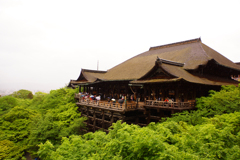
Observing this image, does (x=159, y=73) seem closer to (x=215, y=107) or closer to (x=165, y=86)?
(x=165, y=86)

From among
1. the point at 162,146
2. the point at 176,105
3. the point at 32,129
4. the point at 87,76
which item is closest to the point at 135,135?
the point at 162,146

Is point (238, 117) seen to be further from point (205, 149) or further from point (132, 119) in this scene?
point (132, 119)

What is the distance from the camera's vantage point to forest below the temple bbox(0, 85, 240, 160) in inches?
269

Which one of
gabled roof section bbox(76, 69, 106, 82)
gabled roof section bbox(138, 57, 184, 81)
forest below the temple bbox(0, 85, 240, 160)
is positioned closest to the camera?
forest below the temple bbox(0, 85, 240, 160)

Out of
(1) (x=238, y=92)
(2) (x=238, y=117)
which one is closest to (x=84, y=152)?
(2) (x=238, y=117)

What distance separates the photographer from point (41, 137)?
716 inches

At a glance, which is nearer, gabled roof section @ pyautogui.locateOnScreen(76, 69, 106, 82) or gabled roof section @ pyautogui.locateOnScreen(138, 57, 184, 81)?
gabled roof section @ pyautogui.locateOnScreen(138, 57, 184, 81)

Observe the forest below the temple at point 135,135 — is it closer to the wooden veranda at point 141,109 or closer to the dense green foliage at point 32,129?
the dense green foliage at point 32,129

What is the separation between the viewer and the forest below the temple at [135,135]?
269 inches

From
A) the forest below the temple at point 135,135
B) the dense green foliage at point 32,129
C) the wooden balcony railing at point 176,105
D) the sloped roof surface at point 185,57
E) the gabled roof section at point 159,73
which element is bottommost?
the dense green foliage at point 32,129

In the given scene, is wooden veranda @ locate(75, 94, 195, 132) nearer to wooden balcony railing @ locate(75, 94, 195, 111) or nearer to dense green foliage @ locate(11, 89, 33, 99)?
wooden balcony railing @ locate(75, 94, 195, 111)

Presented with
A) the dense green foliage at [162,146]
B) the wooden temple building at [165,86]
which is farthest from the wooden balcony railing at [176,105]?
the dense green foliage at [162,146]

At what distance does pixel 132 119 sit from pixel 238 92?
1098 cm

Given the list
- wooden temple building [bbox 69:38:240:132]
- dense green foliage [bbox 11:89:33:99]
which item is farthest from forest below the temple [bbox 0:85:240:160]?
dense green foliage [bbox 11:89:33:99]
